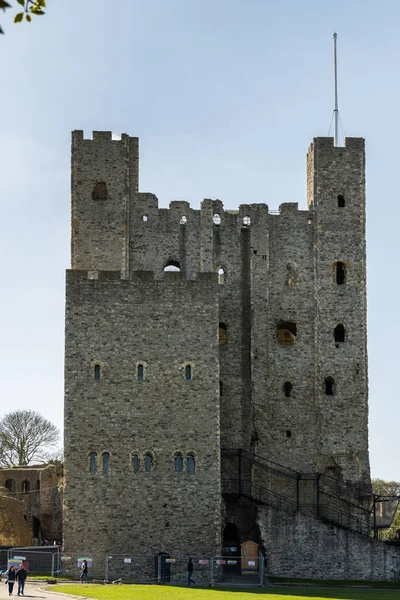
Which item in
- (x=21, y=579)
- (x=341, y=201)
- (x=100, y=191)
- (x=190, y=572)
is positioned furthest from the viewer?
(x=341, y=201)

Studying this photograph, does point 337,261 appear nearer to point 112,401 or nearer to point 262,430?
point 262,430

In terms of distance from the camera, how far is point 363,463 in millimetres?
50000

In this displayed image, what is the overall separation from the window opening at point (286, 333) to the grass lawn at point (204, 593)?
1557cm

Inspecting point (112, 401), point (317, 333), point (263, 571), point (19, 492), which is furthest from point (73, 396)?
point (19, 492)

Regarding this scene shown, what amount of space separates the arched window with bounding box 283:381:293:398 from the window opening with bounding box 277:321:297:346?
6.63 feet

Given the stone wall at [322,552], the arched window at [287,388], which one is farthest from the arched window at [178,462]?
the arched window at [287,388]

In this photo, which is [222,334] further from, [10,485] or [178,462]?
[10,485]

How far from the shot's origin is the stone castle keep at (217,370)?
42844 millimetres

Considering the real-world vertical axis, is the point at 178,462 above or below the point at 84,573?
above

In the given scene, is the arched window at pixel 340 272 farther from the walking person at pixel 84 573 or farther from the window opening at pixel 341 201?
the walking person at pixel 84 573

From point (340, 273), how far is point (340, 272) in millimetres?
61

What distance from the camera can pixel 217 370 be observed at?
4381 centimetres

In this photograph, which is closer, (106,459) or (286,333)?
(106,459)

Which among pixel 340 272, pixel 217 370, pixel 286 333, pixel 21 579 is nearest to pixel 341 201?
pixel 340 272
